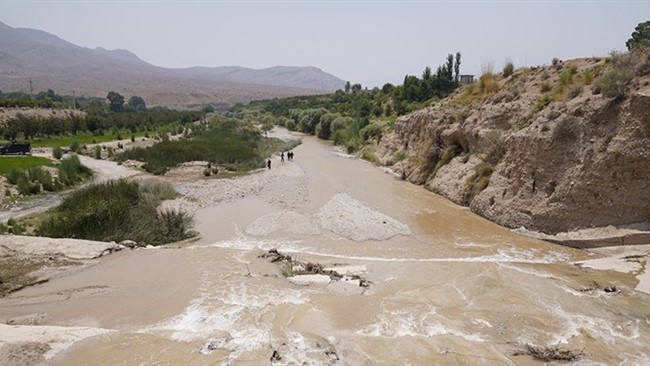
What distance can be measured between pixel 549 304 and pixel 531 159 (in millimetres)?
9401

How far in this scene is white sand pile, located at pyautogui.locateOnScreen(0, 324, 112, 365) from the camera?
8.16 metres

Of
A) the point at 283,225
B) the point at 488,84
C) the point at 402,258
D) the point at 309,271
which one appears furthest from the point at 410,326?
the point at 488,84

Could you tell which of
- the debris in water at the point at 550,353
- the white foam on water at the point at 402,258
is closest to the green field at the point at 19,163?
the white foam on water at the point at 402,258

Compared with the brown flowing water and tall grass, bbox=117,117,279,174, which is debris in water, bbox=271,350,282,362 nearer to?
the brown flowing water

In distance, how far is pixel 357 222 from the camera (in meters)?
18.8

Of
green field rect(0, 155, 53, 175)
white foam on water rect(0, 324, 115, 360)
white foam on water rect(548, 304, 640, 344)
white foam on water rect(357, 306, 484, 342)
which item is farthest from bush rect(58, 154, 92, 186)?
white foam on water rect(548, 304, 640, 344)

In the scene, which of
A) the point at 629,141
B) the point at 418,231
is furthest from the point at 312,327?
the point at 629,141

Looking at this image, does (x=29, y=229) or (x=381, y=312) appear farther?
(x=29, y=229)

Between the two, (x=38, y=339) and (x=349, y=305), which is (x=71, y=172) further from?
(x=349, y=305)

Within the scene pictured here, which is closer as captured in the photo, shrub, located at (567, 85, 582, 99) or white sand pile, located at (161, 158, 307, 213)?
shrub, located at (567, 85, 582, 99)

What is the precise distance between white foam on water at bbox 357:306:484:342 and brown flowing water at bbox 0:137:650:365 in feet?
0.14

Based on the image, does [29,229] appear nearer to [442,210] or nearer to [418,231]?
[418,231]

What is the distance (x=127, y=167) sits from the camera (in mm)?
33625

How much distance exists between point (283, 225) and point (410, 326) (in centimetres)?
950
